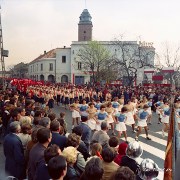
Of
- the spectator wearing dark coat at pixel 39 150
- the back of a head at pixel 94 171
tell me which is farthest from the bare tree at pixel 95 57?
the back of a head at pixel 94 171

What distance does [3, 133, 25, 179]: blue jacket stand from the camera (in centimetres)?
607

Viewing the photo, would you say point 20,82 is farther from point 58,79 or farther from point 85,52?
point 58,79

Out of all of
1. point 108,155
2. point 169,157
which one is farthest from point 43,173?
point 169,157

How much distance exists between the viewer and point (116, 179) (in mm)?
3732

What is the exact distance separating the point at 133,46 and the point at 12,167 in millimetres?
55234

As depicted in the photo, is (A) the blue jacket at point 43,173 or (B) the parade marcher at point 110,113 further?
(B) the parade marcher at point 110,113

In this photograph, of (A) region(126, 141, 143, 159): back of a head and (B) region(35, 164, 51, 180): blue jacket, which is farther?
(A) region(126, 141, 143, 159): back of a head

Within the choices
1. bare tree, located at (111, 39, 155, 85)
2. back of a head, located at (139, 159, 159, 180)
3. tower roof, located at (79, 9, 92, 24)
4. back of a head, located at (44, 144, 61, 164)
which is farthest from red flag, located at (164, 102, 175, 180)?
tower roof, located at (79, 9, 92, 24)

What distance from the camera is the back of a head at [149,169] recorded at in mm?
4207

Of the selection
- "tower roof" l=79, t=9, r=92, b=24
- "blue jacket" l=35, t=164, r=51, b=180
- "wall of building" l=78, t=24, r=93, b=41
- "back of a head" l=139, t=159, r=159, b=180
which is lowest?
"blue jacket" l=35, t=164, r=51, b=180

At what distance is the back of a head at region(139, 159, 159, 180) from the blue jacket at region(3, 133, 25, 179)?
2.88 m

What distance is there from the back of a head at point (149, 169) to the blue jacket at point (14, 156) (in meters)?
2.88

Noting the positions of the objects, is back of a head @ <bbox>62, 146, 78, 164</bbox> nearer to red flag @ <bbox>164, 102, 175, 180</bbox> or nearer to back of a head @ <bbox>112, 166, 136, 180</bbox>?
back of a head @ <bbox>112, 166, 136, 180</bbox>

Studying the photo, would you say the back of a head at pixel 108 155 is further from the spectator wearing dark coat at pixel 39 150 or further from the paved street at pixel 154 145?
the paved street at pixel 154 145
